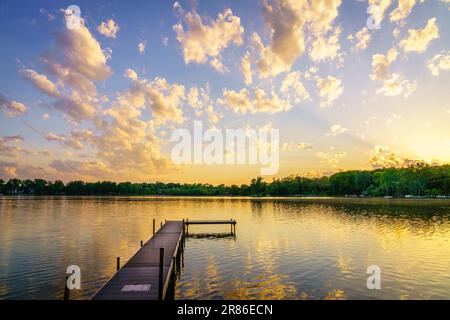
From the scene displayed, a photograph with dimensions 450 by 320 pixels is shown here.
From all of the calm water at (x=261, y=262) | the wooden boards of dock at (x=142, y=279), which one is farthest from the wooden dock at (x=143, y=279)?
the calm water at (x=261, y=262)

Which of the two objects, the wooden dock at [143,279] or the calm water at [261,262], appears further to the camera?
the calm water at [261,262]

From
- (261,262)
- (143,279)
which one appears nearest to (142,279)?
(143,279)

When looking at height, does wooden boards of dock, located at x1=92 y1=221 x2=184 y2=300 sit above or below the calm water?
above

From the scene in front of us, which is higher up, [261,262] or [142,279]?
[142,279]

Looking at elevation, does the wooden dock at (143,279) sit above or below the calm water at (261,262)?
above

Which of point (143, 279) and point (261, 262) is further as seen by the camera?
point (261, 262)

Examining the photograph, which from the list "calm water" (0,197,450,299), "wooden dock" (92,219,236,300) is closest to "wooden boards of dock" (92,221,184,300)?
"wooden dock" (92,219,236,300)

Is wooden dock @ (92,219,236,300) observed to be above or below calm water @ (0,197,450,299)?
above

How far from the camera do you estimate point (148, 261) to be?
21422 millimetres

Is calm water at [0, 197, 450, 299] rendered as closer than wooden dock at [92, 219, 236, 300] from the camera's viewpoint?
No

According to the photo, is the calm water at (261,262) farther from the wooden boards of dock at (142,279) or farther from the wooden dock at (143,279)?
the wooden boards of dock at (142,279)

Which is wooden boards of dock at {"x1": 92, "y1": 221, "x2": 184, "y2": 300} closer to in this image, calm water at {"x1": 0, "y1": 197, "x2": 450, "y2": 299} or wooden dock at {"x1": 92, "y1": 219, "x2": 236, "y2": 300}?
wooden dock at {"x1": 92, "y1": 219, "x2": 236, "y2": 300}

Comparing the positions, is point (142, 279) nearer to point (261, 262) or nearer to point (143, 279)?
point (143, 279)
